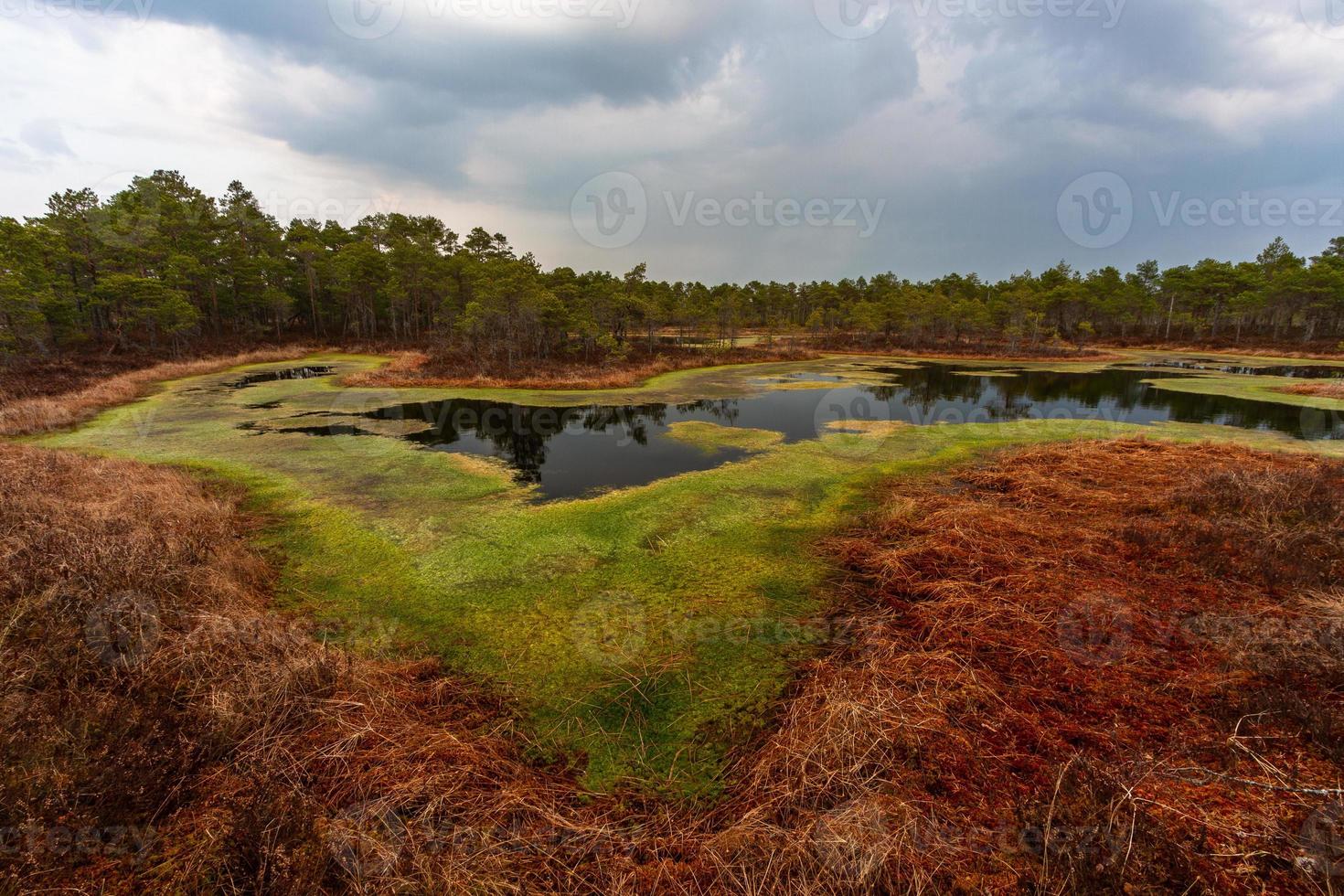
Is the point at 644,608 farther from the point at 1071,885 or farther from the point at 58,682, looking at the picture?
the point at 58,682

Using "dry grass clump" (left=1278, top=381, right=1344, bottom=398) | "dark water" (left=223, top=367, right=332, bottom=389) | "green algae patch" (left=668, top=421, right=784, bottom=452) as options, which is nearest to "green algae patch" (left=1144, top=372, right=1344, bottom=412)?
"dry grass clump" (left=1278, top=381, right=1344, bottom=398)

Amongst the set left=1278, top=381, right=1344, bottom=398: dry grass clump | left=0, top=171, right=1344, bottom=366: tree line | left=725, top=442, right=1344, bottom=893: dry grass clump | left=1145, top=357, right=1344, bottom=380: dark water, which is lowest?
left=725, top=442, right=1344, bottom=893: dry grass clump

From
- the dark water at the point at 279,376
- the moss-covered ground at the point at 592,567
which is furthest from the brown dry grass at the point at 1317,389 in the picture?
the dark water at the point at 279,376

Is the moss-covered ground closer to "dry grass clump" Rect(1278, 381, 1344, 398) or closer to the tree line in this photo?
"dry grass clump" Rect(1278, 381, 1344, 398)

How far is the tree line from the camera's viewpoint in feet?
116

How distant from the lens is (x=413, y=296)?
51406 millimetres

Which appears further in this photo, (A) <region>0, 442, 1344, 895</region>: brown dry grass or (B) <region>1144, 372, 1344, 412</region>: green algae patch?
(B) <region>1144, 372, 1344, 412</region>: green algae patch

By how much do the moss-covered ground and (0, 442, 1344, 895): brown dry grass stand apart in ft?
1.73

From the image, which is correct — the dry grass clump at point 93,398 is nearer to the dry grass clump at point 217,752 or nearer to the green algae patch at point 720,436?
the dry grass clump at point 217,752

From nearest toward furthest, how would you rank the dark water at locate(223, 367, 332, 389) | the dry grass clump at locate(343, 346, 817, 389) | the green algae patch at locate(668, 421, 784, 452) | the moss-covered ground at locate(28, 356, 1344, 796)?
the moss-covered ground at locate(28, 356, 1344, 796) → the green algae patch at locate(668, 421, 784, 452) → the dark water at locate(223, 367, 332, 389) → the dry grass clump at locate(343, 346, 817, 389)

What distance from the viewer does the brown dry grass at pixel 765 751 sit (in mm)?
2662

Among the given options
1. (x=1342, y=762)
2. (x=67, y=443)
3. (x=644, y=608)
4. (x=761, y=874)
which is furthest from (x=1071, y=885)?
(x=67, y=443)

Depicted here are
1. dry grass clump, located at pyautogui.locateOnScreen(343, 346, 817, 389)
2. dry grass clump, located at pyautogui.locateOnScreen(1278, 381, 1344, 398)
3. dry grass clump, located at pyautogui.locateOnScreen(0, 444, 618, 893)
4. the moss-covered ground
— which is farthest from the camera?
dry grass clump, located at pyautogui.locateOnScreen(343, 346, 817, 389)

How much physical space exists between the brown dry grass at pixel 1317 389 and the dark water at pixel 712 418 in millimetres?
4880
